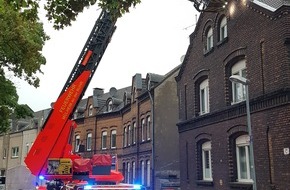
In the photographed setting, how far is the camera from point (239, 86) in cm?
1748

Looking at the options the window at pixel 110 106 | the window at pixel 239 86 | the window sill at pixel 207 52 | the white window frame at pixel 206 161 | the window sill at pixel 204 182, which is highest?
the window at pixel 110 106

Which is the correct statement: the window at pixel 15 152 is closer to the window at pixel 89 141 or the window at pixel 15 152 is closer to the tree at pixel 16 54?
the window at pixel 89 141

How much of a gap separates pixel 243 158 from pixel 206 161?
11.4 feet

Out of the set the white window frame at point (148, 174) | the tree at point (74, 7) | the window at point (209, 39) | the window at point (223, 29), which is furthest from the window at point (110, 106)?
the tree at point (74, 7)

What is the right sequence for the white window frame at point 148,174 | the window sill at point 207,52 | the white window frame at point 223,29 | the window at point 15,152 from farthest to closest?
the window at point 15,152, the white window frame at point 148,174, the window sill at point 207,52, the white window frame at point 223,29

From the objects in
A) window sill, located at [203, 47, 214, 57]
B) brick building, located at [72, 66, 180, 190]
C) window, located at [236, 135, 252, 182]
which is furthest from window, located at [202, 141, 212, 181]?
window sill, located at [203, 47, 214, 57]

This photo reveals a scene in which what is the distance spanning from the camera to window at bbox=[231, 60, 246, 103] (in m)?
17.0

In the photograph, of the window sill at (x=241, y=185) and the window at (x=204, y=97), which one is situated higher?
the window at (x=204, y=97)

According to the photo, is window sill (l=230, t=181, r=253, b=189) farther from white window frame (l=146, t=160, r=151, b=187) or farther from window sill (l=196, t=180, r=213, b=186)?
white window frame (l=146, t=160, r=151, b=187)

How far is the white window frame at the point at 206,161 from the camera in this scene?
19.5 m

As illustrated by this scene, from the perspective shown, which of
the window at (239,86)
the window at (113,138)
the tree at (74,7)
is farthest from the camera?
the window at (113,138)

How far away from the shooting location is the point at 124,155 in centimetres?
3628

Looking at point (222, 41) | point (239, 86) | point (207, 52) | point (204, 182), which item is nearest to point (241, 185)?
point (204, 182)

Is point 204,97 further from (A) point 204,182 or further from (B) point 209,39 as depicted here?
(A) point 204,182
